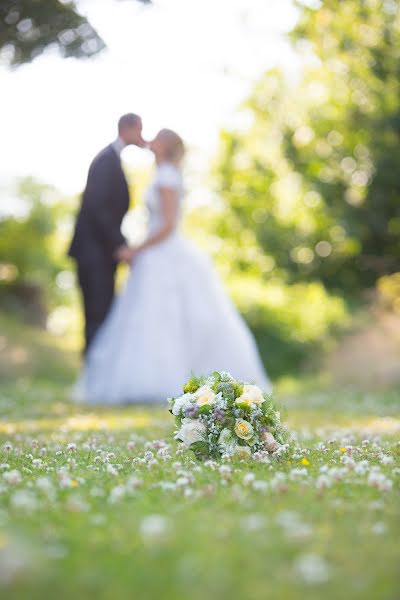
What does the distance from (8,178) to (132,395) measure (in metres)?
32.2

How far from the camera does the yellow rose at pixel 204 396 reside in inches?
213

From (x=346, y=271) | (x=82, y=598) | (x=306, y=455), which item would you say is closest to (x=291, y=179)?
(x=346, y=271)

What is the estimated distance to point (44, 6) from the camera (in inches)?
309

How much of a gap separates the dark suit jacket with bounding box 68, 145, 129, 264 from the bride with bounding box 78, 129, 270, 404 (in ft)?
1.55

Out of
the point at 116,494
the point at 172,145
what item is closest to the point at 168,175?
the point at 172,145

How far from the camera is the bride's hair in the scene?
503 inches

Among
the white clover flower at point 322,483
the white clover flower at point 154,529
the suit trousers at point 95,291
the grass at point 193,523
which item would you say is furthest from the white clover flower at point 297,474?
the suit trousers at point 95,291

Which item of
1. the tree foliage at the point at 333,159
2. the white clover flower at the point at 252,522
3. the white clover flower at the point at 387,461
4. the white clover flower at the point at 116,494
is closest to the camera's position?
the white clover flower at the point at 252,522

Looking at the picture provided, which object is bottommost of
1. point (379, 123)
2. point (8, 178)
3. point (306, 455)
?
point (306, 455)

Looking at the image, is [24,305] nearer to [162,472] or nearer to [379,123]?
[379,123]

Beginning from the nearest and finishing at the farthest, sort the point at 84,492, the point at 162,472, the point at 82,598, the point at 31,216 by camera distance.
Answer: the point at 82,598
the point at 84,492
the point at 162,472
the point at 31,216

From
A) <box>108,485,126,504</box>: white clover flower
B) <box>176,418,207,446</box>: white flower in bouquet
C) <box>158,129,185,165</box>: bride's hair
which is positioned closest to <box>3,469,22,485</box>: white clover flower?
<box>108,485,126,504</box>: white clover flower

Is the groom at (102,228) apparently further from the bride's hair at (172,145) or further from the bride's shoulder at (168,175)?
the bride's shoulder at (168,175)

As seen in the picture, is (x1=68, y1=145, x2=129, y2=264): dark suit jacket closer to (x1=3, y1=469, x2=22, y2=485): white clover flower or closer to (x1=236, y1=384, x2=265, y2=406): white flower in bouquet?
(x1=236, y1=384, x2=265, y2=406): white flower in bouquet
